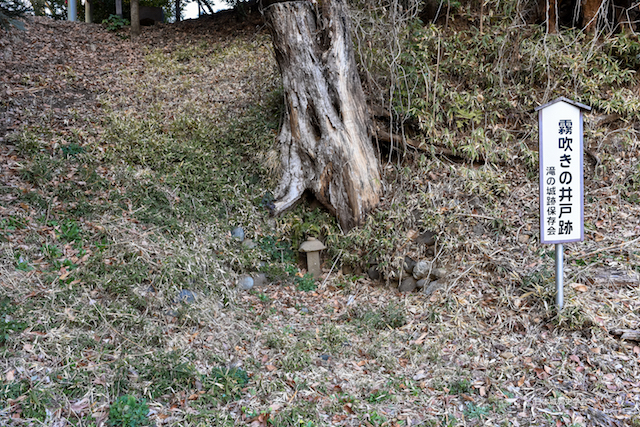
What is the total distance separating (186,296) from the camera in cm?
472

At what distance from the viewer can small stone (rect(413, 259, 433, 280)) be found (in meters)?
5.47

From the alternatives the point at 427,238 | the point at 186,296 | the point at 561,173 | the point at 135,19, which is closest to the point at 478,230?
the point at 427,238

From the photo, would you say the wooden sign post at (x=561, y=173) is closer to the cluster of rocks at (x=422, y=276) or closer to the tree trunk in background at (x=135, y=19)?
the cluster of rocks at (x=422, y=276)

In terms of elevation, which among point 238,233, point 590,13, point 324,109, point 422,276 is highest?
point 590,13

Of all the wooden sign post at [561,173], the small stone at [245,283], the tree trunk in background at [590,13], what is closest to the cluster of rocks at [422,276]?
the wooden sign post at [561,173]

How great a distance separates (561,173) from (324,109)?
10.5ft

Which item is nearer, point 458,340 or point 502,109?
point 458,340

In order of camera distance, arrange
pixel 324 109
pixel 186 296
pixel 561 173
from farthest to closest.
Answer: pixel 324 109, pixel 186 296, pixel 561 173

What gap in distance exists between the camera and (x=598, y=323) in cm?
414

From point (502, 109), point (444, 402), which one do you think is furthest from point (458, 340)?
point (502, 109)

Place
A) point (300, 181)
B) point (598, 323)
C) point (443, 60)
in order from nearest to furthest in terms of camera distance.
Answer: point (598, 323) < point (300, 181) < point (443, 60)

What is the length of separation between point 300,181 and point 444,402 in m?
3.65

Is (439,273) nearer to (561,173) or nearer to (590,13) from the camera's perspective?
(561,173)

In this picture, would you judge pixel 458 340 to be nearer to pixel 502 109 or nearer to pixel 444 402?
pixel 444 402
